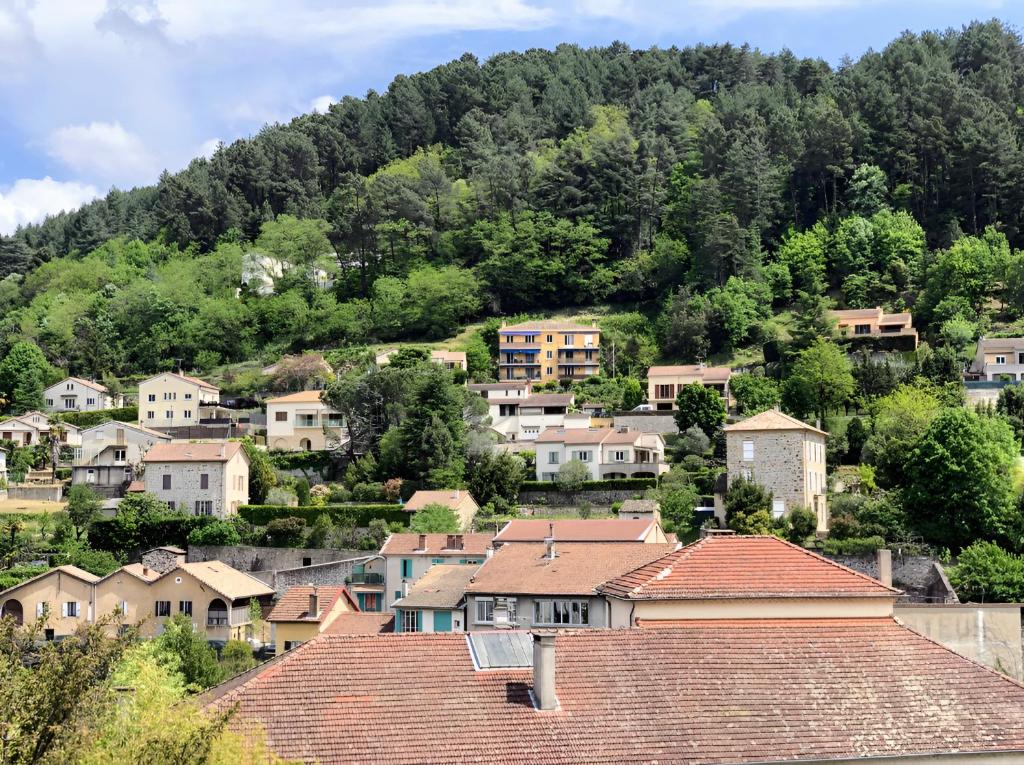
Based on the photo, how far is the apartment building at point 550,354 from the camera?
9425 cm

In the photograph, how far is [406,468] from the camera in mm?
70125

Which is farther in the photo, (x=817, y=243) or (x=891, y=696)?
(x=817, y=243)

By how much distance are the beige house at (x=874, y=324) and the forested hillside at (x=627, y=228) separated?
1.62 metres

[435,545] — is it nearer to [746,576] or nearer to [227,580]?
[227,580]

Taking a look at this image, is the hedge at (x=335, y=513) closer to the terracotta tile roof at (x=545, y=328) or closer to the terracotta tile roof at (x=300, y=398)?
the terracotta tile roof at (x=300, y=398)

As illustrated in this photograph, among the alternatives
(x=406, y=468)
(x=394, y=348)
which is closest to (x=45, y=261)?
(x=394, y=348)

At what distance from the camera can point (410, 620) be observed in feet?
145

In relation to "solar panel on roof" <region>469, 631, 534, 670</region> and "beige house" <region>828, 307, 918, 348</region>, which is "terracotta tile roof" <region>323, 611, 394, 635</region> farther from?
"beige house" <region>828, 307, 918, 348</region>

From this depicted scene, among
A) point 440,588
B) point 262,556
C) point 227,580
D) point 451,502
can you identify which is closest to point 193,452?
point 262,556

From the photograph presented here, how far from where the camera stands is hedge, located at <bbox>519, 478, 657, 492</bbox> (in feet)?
218

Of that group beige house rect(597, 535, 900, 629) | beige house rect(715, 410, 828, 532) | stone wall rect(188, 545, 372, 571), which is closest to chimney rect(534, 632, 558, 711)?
beige house rect(597, 535, 900, 629)

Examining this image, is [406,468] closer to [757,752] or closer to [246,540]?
[246,540]

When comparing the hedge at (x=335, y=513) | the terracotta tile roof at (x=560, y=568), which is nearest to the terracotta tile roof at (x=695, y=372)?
the hedge at (x=335, y=513)

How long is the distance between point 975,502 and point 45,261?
113768 mm
